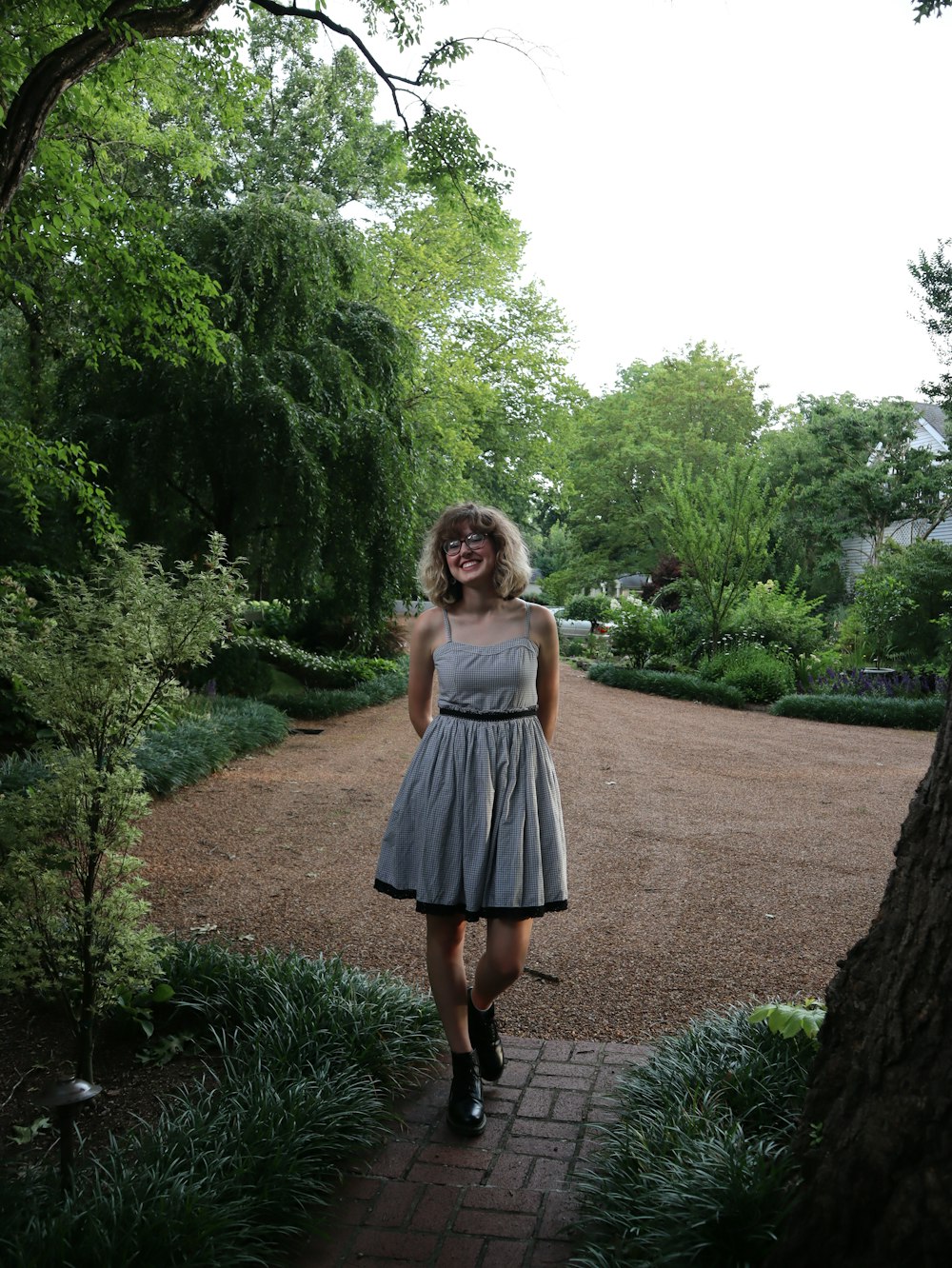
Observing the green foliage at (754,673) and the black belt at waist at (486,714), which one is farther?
the green foliage at (754,673)

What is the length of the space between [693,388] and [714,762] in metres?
29.0

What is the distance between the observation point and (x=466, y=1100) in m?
3.12

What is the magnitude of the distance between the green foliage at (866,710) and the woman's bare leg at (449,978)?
11.8m

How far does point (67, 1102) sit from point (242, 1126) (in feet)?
1.84

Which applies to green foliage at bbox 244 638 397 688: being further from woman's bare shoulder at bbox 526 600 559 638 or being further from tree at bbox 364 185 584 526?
woman's bare shoulder at bbox 526 600 559 638

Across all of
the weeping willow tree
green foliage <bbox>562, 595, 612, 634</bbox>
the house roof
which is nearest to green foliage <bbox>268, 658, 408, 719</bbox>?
the weeping willow tree

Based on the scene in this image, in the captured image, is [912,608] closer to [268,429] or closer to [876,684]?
[876,684]

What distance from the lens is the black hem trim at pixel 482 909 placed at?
9.98 ft

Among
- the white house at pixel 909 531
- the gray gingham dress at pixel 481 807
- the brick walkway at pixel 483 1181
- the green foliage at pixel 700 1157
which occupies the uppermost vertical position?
the white house at pixel 909 531

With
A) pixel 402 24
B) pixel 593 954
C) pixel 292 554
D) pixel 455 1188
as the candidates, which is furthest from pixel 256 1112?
pixel 292 554

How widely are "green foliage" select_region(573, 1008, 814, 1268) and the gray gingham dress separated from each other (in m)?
0.65

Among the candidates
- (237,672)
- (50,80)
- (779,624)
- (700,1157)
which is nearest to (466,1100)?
(700,1157)

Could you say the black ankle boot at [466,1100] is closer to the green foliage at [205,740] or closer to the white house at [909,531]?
the green foliage at [205,740]


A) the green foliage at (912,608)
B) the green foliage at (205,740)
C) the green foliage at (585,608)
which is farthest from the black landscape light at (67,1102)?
the green foliage at (585,608)
